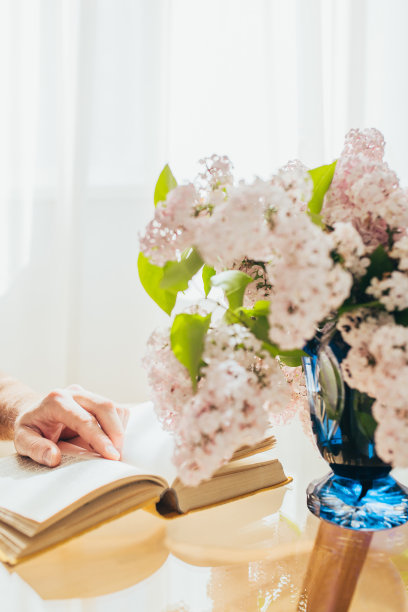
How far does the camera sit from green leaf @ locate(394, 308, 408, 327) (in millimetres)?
543

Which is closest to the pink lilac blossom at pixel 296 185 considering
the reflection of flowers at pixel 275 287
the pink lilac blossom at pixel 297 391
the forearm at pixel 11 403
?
the reflection of flowers at pixel 275 287

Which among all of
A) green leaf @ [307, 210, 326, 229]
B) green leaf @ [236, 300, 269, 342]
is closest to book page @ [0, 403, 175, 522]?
green leaf @ [236, 300, 269, 342]

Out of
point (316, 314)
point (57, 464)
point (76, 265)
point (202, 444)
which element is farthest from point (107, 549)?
point (76, 265)

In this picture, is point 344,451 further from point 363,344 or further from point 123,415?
point 123,415

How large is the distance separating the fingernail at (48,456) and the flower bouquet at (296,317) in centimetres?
22

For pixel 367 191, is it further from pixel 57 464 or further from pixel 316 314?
pixel 57 464

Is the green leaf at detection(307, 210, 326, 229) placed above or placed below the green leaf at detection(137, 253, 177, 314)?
above

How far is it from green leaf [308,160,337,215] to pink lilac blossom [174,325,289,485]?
0.57 feet

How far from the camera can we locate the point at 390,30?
169 centimetres

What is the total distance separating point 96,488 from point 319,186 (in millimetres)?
379

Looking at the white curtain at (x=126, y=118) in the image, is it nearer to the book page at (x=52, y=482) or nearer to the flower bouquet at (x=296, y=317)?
the book page at (x=52, y=482)

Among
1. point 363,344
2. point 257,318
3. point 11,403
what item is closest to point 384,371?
point 363,344

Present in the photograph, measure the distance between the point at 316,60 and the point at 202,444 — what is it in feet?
4.66

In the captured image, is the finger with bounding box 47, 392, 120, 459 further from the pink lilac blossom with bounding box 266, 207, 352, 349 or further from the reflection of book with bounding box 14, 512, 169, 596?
the pink lilac blossom with bounding box 266, 207, 352, 349
